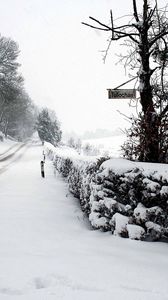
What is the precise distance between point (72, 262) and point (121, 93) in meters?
3.68

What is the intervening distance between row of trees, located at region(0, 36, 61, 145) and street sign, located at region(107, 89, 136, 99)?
3283 centimetres

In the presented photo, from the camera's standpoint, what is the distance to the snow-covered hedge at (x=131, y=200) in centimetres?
465

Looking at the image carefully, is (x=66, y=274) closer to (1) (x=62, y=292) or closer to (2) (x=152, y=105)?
(1) (x=62, y=292)

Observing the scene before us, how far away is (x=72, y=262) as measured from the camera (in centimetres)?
420

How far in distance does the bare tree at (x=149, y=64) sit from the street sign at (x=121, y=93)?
0.24m

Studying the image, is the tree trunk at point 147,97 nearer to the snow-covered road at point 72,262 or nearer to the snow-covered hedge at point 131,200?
the snow-covered hedge at point 131,200

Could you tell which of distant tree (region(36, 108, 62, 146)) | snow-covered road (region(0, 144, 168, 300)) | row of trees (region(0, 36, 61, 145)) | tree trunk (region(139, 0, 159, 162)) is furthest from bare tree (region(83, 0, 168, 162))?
distant tree (region(36, 108, 62, 146))

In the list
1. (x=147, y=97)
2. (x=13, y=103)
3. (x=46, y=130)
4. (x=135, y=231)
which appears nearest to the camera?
(x=135, y=231)

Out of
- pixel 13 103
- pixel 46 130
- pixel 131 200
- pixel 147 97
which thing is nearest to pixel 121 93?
pixel 147 97

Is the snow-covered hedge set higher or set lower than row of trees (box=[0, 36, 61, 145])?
lower

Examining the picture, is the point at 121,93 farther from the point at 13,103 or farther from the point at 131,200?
the point at 13,103

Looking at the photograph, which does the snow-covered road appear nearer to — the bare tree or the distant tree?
the bare tree

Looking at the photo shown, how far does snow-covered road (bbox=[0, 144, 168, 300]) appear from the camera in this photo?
338 cm

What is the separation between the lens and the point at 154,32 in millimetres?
6570
